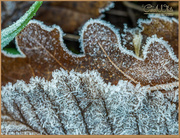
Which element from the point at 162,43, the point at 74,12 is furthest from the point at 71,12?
the point at 162,43

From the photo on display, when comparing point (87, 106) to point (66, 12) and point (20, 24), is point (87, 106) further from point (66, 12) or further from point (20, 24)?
point (66, 12)

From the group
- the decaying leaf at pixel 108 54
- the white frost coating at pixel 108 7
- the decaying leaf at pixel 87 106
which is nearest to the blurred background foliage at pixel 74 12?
the white frost coating at pixel 108 7

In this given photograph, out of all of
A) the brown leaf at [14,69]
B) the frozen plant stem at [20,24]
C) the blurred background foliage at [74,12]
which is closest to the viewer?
the frozen plant stem at [20,24]

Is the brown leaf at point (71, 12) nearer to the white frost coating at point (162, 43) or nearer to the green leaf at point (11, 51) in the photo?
the green leaf at point (11, 51)

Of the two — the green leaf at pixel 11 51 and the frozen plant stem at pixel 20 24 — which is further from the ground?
the frozen plant stem at pixel 20 24

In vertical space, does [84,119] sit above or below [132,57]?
below

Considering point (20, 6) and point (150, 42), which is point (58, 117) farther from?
point (20, 6)

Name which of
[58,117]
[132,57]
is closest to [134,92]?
[132,57]
